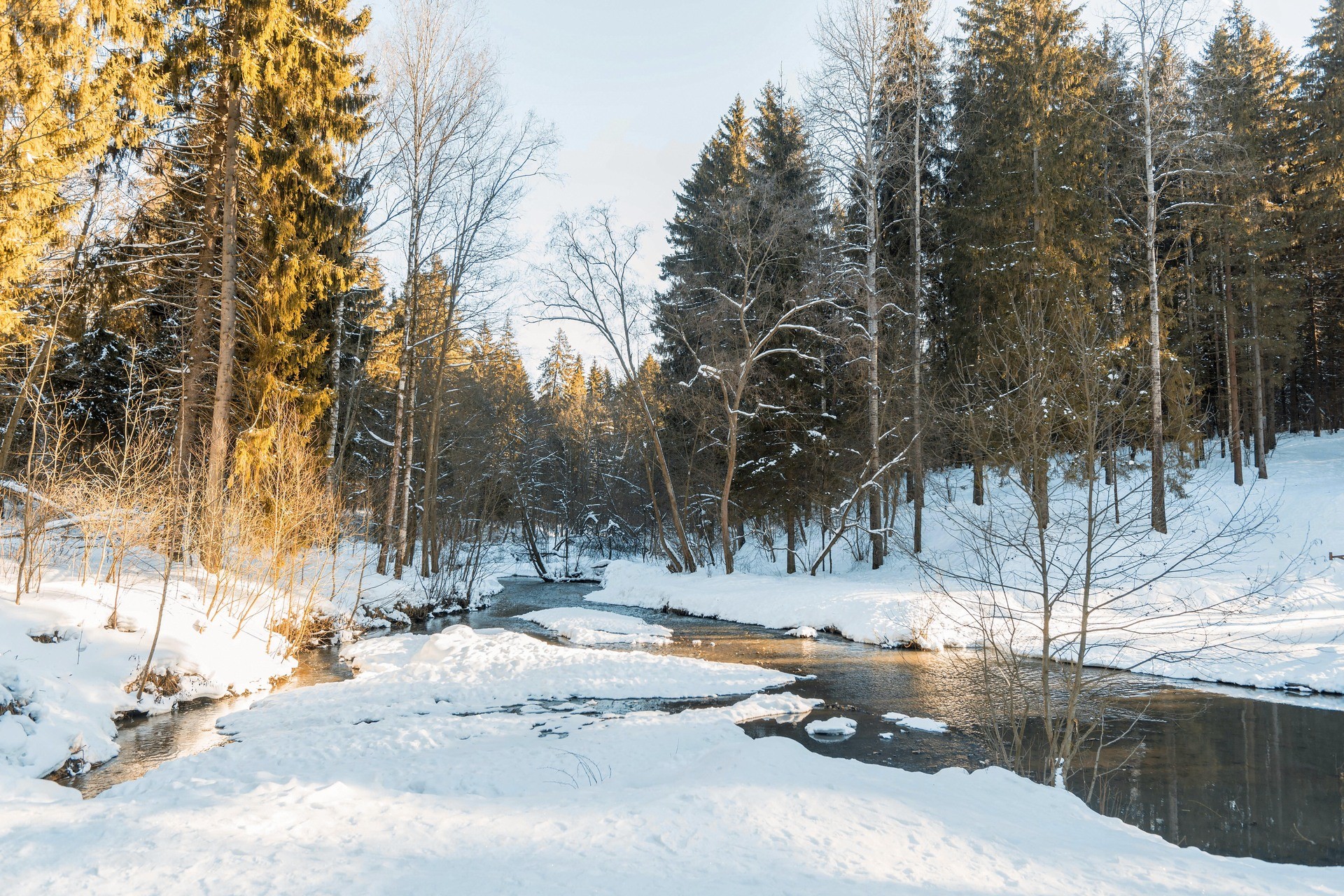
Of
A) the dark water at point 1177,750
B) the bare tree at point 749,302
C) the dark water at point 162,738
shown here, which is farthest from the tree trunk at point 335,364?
the dark water at point 1177,750

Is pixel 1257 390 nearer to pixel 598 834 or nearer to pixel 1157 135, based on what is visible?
pixel 1157 135

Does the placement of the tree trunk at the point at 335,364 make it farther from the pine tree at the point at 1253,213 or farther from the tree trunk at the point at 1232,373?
the tree trunk at the point at 1232,373

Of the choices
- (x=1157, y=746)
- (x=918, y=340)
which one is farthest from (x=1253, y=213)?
(x=1157, y=746)

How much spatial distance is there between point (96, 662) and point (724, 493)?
15.5m

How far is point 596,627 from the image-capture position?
57.6 feet

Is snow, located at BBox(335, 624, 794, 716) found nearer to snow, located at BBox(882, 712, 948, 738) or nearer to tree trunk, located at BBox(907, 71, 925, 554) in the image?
snow, located at BBox(882, 712, 948, 738)

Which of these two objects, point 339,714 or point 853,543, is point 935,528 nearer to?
point 853,543

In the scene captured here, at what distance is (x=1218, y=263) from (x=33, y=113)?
31493 mm

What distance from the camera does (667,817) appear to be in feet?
15.3

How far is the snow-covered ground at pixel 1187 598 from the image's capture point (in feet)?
37.0

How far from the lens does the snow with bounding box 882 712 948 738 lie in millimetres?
9484

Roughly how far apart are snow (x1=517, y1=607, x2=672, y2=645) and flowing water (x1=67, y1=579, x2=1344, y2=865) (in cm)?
360

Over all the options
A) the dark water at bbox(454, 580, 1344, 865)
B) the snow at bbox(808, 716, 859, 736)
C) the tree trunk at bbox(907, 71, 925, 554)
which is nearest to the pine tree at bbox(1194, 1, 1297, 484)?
the tree trunk at bbox(907, 71, 925, 554)

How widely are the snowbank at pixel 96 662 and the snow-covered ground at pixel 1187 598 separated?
960 cm
